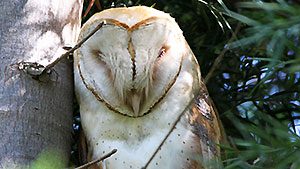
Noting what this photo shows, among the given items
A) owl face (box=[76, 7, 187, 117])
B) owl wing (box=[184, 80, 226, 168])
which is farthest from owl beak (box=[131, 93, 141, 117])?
owl wing (box=[184, 80, 226, 168])

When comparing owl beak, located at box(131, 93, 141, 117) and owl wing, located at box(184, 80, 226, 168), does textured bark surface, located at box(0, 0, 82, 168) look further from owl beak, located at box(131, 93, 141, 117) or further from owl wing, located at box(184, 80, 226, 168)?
owl wing, located at box(184, 80, 226, 168)

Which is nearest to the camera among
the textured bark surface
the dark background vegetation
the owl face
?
the dark background vegetation

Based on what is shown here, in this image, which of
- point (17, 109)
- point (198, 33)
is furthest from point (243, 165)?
point (198, 33)

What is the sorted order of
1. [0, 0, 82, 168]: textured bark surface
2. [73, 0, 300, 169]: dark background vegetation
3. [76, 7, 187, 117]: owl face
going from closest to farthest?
[73, 0, 300, 169]: dark background vegetation → [0, 0, 82, 168]: textured bark surface → [76, 7, 187, 117]: owl face

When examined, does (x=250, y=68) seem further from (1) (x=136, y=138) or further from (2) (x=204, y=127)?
(1) (x=136, y=138)

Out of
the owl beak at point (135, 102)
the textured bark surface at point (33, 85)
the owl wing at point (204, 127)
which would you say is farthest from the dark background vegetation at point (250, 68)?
the textured bark surface at point (33, 85)

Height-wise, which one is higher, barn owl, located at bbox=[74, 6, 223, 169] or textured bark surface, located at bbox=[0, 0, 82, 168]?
textured bark surface, located at bbox=[0, 0, 82, 168]

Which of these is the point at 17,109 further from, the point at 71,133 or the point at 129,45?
the point at 129,45

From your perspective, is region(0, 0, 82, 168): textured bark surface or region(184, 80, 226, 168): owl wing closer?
region(0, 0, 82, 168): textured bark surface
